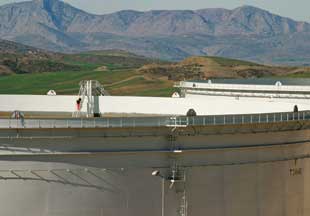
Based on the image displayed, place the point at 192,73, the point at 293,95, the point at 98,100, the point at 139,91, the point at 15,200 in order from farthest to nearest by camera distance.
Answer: the point at 192,73, the point at 139,91, the point at 293,95, the point at 98,100, the point at 15,200

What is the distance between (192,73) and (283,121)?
469 feet

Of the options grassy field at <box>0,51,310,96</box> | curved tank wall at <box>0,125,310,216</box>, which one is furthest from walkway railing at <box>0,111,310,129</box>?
grassy field at <box>0,51,310,96</box>

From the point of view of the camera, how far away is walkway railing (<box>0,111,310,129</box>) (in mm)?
28781

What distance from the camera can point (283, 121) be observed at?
33.0 m

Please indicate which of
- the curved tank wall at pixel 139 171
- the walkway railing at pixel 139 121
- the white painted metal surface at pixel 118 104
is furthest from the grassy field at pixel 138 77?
the walkway railing at pixel 139 121

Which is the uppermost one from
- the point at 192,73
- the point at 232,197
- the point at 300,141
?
the point at 192,73

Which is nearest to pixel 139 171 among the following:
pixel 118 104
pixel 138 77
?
pixel 118 104

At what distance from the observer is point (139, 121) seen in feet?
97.7

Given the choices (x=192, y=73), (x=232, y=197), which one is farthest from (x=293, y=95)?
(x=192, y=73)

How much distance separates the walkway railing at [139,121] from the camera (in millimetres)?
28781

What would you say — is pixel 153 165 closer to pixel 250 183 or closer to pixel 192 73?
pixel 250 183

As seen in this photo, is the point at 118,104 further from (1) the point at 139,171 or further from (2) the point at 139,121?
(2) the point at 139,121

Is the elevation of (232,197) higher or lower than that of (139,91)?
lower

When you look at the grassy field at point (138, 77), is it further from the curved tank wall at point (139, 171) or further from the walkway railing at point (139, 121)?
the walkway railing at point (139, 121)
